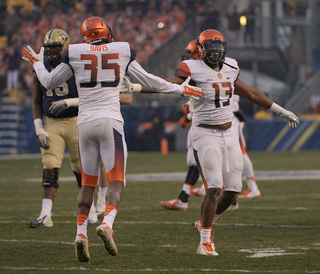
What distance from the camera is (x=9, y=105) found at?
2489cm

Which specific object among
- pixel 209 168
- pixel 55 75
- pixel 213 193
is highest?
pixel 55 75

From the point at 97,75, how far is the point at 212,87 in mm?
1064

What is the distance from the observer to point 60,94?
293 inches

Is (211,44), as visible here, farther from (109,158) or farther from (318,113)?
(318,113)

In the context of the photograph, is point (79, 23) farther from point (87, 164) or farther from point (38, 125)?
point (87, 164)

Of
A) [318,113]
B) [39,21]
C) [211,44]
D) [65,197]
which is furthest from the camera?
[39,21]

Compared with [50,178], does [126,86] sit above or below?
above

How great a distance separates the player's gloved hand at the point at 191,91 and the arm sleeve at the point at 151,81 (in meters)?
0.05

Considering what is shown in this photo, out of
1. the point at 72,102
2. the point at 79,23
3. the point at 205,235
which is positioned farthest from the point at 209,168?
the point at 79,23

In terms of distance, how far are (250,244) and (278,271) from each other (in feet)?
4.17

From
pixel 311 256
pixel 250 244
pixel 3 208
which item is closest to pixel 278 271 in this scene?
pixel 311 256

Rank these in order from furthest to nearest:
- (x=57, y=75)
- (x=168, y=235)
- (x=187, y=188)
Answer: (x=187, y=188), (x=168, y=235), (x=57, y=75)

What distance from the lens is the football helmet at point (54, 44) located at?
719cm

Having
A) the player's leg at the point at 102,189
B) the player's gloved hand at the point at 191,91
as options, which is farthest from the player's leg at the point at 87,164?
the player's leg at the point at 102,189
